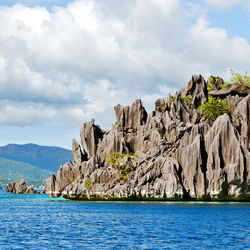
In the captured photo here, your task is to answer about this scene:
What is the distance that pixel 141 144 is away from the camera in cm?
14725

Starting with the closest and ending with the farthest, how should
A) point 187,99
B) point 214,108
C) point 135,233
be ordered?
point 135,233
point 214,108
point 187,99

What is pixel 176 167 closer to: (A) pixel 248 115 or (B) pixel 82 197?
(A) pixel 248 115

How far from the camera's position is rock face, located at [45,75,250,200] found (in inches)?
4604

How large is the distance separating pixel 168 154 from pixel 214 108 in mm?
25931

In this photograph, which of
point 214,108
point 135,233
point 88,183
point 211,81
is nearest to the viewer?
point 135,233

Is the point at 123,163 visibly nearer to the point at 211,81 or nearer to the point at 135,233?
the point at 211,81

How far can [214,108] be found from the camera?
5699 inches

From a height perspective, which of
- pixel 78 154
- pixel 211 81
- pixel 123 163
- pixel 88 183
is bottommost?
pixel 88 183

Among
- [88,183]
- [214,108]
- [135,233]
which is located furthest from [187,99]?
[135,233]

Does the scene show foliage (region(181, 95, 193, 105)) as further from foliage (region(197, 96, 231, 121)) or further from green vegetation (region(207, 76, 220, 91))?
green vegetation (region(207, 76, 220, 91))

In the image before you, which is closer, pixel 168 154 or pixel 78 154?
pixel 168 154

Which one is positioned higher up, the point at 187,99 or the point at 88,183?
the point at 187,99

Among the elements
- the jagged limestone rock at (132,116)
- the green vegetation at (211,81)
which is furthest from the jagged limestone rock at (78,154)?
the green vegetation at (211,81)

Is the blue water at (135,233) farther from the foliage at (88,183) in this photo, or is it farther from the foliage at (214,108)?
the foliage at (214,108)
